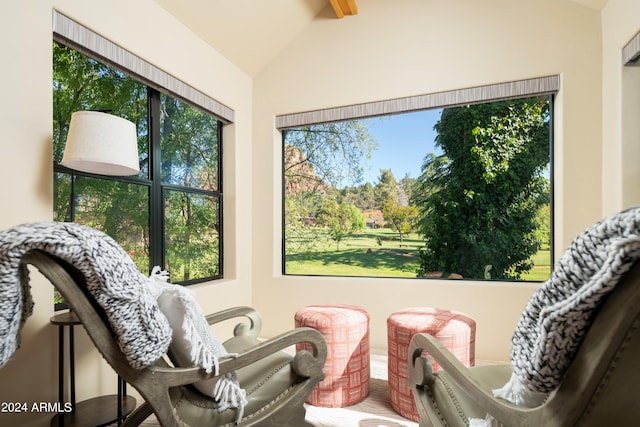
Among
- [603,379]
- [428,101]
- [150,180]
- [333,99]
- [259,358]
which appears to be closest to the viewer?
[603,379]

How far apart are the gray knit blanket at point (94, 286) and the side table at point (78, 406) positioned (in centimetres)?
82

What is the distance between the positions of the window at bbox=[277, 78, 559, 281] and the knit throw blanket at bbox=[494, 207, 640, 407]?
251cm

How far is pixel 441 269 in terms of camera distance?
3.41 metres

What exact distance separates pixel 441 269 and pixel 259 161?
210 centimetres

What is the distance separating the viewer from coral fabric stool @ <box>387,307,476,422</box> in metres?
1.95

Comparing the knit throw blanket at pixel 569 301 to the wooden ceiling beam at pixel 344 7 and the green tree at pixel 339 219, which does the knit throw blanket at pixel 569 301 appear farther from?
the wooden ceiling beam at pixel 344 7

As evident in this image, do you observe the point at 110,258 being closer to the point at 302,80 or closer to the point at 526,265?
the point at 302,80

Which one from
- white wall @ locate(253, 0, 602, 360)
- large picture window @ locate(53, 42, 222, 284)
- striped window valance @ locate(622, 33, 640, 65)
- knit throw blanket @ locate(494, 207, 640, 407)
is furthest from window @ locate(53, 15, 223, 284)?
striped window valance @ locate(622, 33, 640, 65)

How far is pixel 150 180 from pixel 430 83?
239cm

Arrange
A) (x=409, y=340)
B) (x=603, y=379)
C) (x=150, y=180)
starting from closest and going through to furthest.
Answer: (x=603, y=379)
(x=409, y=340)
(x=150, y=180)

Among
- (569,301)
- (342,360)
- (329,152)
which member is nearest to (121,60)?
(329,152)

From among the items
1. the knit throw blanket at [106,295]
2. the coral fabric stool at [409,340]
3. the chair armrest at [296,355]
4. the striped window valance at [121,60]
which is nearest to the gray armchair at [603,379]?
the chair armrest at [296,355]

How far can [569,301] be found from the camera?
26.1 inches

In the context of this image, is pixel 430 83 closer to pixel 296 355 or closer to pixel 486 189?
pixel 486 189
